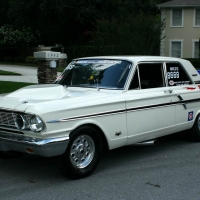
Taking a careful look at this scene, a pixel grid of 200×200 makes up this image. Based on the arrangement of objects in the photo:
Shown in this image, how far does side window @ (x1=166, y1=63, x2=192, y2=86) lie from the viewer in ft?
23.2

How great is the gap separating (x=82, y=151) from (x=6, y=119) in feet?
3.71

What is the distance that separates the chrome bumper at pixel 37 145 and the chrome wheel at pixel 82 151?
0.31m

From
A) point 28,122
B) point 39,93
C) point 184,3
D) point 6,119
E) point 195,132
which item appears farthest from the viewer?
point 184,3

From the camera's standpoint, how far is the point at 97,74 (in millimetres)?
6508

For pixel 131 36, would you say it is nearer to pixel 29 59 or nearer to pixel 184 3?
pixel 184 3

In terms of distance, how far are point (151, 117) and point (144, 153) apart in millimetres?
874

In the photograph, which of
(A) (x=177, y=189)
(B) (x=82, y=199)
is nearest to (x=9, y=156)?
(B) (x=82, y=199)

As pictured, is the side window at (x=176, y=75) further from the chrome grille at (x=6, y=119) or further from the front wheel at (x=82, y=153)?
the chrome grille at (x=6, y=119)

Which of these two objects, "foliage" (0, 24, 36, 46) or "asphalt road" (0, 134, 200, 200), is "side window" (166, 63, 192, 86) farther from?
"foliage" (0, 24, 36, 46)

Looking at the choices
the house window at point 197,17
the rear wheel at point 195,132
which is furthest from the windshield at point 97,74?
the house window at point 197,17

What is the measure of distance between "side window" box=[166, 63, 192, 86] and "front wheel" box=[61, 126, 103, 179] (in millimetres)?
2135

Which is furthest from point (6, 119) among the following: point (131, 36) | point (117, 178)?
Result: point (131, 36)

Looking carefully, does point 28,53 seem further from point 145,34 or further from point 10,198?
point 10,198

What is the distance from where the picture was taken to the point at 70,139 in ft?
17.1
